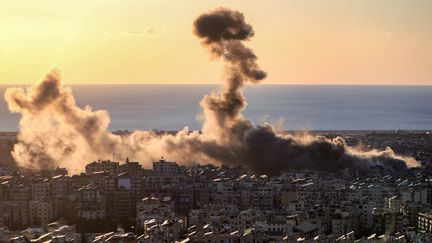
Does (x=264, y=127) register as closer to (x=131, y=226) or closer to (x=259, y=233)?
(x=131, y=226)

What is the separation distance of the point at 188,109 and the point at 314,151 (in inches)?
4441

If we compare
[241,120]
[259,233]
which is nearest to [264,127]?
[241,120]

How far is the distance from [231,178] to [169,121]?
8803cm

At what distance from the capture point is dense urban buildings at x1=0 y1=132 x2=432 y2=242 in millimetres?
33969

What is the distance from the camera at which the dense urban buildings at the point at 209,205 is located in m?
34.0

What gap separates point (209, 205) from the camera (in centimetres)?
4159

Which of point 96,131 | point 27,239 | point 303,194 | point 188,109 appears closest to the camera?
point 27,239

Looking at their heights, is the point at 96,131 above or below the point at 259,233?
above

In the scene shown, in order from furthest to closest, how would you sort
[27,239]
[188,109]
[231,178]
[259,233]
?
[188,109] < [231,178] < [259,233] < [27,239]

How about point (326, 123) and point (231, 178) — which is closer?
point (231, 178)

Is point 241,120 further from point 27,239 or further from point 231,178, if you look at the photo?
point 27,239

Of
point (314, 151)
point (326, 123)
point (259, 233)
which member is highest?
point (326, 123)

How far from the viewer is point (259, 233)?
33.1m

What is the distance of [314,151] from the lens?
60938mm
